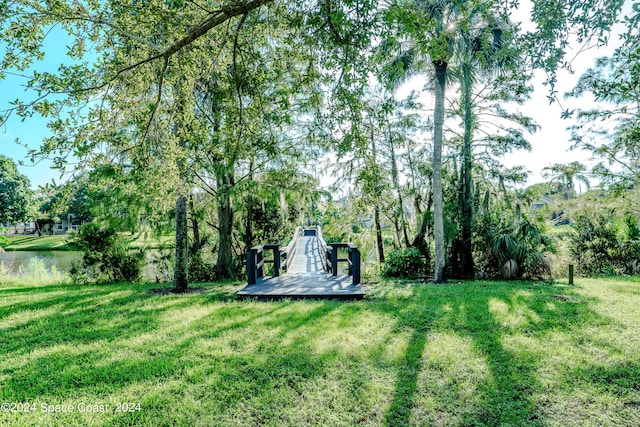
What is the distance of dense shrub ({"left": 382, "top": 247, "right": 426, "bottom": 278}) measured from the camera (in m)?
10.0

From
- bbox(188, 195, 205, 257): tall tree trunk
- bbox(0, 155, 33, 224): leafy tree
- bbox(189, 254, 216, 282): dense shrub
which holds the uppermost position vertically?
bbox(0, 155, 33, 224): leafy tree

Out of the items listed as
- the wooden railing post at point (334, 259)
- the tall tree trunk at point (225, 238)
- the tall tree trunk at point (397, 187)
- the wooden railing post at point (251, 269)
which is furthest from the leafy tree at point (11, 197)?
the wooden railing post at point (334, 259)

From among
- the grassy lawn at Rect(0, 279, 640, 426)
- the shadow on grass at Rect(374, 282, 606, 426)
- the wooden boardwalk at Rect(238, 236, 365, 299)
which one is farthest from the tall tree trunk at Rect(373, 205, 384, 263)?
the grassy lawn at Rect(0, 279, 640, 426)

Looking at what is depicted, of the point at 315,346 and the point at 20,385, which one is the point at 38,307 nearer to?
the point at 20,385

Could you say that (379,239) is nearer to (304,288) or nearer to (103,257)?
(304,288)

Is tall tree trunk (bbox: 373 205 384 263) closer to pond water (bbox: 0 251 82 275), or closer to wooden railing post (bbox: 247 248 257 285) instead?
wooden railing post (bbox: 247 248 257 285)

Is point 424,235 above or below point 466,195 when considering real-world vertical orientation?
below

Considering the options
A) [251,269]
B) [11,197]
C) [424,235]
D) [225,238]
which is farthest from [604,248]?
[11,197]

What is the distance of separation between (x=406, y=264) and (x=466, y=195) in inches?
108

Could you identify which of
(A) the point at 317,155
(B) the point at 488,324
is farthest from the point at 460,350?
(A) the point at 317,155

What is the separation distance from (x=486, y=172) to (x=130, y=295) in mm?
9947

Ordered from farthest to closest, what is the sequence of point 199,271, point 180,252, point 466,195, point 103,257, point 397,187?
point 397,187 < point 199,271 < point 466,195 < point 103,257 < point 180,252

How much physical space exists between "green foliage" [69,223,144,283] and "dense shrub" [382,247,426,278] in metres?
7.55

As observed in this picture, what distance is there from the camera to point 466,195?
10.1m
